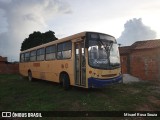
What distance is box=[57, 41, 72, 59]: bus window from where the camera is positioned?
42.6 ft

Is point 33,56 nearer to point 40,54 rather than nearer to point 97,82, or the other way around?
point 40,54

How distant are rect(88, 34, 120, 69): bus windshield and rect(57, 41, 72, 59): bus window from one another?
1912 mm

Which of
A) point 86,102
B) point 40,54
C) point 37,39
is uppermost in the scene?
point 37,39

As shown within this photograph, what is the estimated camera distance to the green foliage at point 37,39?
47.9 metres

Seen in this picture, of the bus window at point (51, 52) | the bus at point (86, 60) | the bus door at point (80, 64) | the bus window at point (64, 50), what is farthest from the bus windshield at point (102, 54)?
the bus window at point (51, 52)

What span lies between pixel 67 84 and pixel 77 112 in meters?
4.51

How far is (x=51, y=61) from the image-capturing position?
49.8 ft

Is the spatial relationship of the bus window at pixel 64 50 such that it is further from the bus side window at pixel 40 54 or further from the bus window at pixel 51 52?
the bus side window at pixel 40 54

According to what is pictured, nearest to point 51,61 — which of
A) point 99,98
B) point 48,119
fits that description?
point 99,98

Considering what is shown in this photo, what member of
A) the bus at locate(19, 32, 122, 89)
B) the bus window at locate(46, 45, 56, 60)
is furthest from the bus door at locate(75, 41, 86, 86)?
the bus window at locate(46, 45, 56, 60)

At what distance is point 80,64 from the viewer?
11930 millimetres

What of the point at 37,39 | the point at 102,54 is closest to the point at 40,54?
the point at 102,54

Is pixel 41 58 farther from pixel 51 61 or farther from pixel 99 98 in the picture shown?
pixel 99 98

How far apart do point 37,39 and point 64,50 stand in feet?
118
